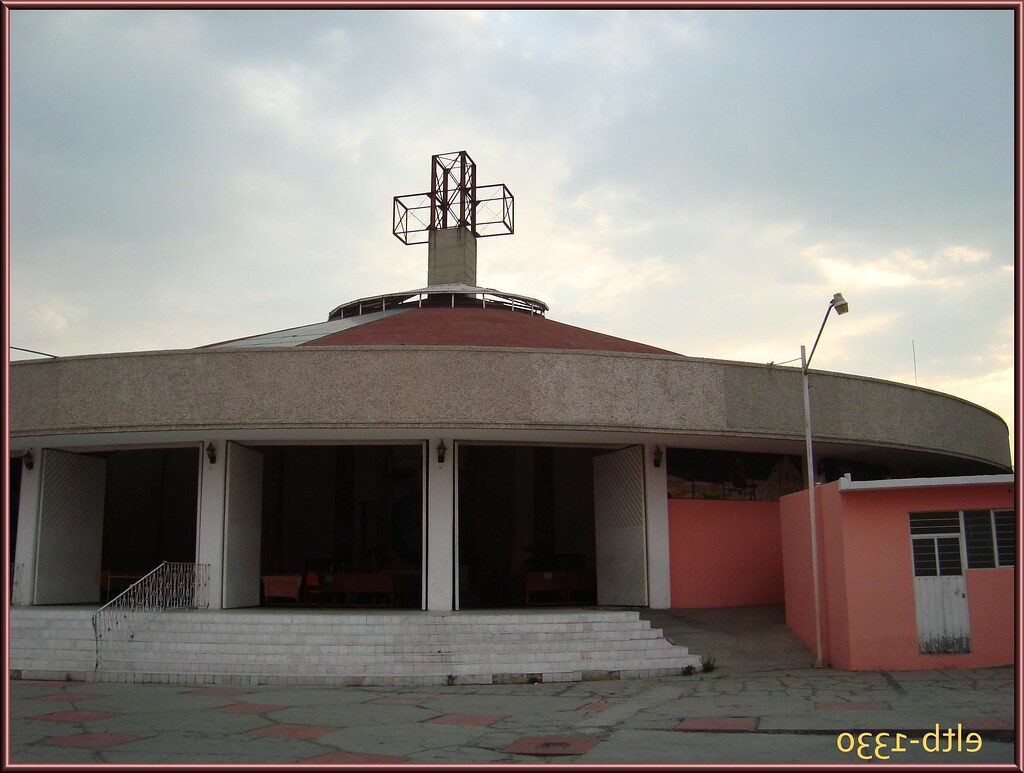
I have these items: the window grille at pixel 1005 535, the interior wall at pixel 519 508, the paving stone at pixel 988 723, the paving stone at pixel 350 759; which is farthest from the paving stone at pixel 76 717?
the interior wall at pixel 519 508

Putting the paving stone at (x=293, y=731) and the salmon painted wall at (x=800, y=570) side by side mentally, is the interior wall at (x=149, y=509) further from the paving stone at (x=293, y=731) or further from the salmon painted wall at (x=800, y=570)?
the paving stone at (x=293, y=731)

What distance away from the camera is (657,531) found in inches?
698

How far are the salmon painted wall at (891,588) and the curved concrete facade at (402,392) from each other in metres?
3.40

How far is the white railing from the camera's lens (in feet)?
46.9

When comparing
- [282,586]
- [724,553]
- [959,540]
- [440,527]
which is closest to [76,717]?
[440,527]

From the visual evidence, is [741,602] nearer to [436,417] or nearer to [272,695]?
[436,417]

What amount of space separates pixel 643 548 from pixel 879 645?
5370 mm

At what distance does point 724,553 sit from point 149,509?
16.6 m

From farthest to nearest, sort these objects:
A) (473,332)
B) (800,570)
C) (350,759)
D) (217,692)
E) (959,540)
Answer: (473,332) → (800,570) → (959,540) → (217,692) → (350,759)

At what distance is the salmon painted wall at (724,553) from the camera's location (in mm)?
17859

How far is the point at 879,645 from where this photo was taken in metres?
12.9

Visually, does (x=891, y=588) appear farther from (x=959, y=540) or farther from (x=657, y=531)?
(x=657, y=531)

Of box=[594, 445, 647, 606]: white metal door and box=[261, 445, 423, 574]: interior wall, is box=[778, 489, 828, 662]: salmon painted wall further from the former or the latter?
box=[261, 445, 423, 574]: interior wall

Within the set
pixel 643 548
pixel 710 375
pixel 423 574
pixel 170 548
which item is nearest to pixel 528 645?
pixel 423 574
